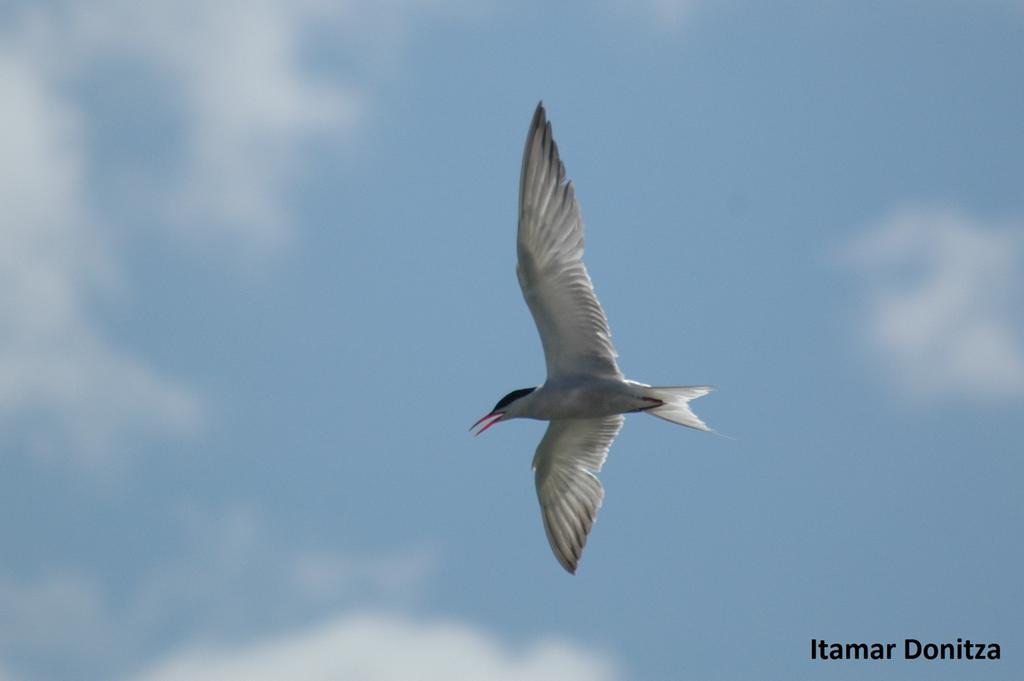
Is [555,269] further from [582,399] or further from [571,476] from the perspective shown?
[571,476]

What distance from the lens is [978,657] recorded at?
30.4 feet

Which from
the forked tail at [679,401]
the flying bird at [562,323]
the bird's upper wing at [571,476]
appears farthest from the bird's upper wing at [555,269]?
the bird's upper wing at [571,476]

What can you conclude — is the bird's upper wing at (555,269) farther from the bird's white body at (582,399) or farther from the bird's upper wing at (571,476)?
the bird's upper wing at (571,476)

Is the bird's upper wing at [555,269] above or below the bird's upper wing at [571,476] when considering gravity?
above

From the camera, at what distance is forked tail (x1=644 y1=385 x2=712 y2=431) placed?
9.09 m

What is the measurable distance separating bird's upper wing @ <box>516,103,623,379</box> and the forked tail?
332 millimetres

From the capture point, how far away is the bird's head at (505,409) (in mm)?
9400

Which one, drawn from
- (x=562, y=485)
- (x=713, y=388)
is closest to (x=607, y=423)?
(x=562, y=485)

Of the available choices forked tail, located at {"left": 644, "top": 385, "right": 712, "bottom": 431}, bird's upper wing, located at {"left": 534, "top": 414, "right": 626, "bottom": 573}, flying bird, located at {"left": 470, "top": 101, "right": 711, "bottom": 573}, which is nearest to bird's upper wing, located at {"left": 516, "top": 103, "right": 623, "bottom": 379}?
flying bird, located at {"left": 470, "top": 101, "right": 711, "bottom": 573}

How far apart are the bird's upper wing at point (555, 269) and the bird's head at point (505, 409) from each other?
0.93 ft

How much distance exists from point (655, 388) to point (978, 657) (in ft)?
9.80

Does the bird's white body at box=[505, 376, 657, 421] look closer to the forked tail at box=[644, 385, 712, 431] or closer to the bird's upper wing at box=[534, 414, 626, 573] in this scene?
the forked tail at box=[644, 385, 712, 431]

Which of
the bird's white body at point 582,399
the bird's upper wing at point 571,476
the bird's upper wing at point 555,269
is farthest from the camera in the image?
the bird's upper wing at point 571,476

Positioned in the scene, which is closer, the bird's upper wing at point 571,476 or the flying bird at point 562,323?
the flying bird at point 562,323
